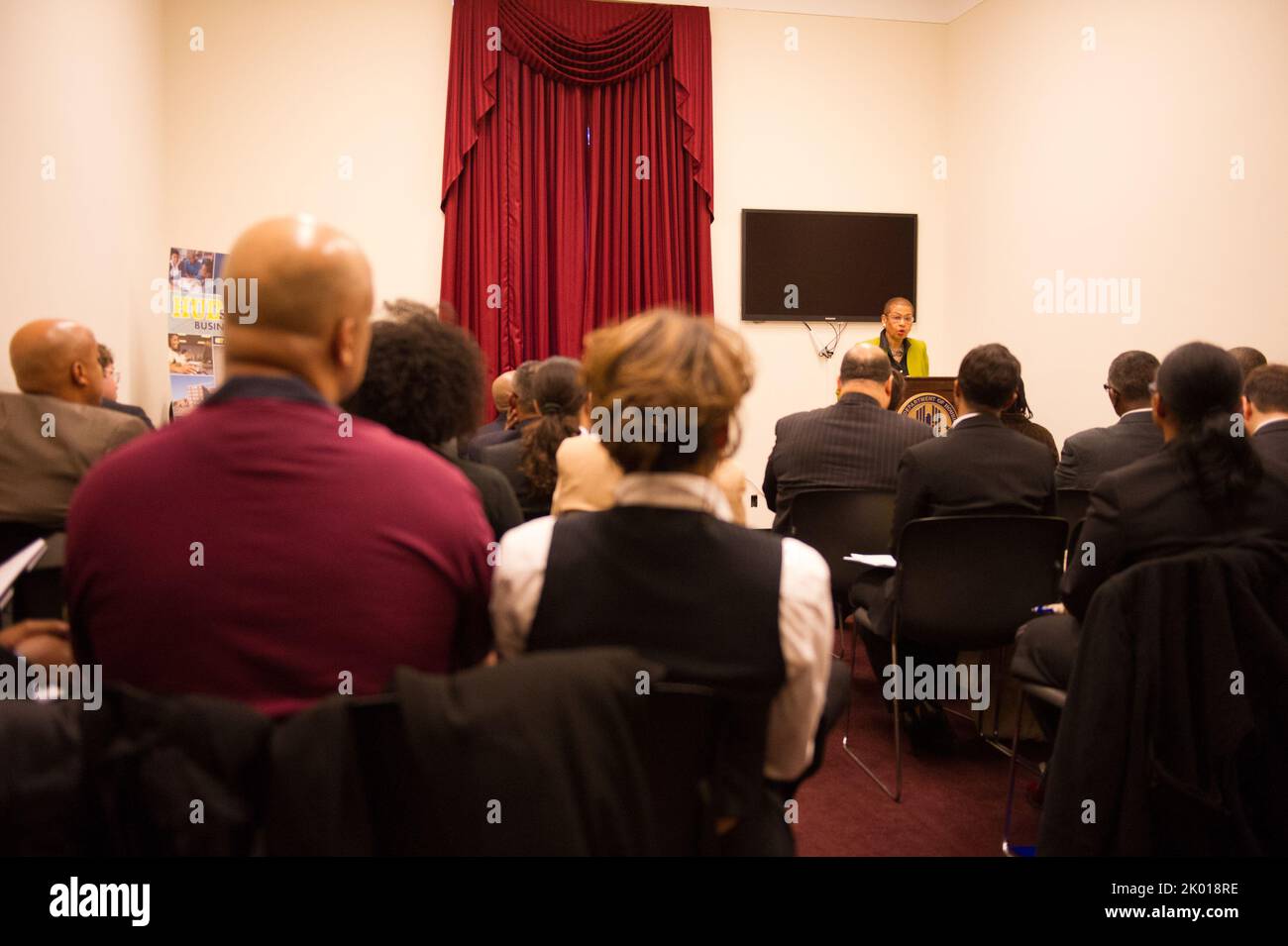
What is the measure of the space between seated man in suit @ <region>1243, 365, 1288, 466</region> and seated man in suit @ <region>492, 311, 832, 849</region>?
72.8 inches

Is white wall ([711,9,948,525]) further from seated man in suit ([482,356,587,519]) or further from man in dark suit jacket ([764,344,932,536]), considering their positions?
seated man in suit ([482,356,587,519])

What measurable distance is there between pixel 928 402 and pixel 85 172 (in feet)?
15.8

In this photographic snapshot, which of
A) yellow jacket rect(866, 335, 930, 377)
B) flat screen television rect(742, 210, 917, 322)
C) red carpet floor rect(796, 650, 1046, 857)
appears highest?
flat screen television rect(742, 210, 917, 322)

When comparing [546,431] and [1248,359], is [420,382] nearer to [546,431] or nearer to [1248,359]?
[546,431]

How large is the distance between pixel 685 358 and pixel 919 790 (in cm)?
205

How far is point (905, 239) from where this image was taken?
712 centimetres

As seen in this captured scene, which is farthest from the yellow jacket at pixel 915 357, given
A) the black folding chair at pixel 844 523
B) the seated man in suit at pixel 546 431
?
the seated man in suit at pixel 546 431

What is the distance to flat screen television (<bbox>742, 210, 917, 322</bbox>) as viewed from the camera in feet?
22.5

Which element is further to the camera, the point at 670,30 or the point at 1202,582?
the point at 670,30

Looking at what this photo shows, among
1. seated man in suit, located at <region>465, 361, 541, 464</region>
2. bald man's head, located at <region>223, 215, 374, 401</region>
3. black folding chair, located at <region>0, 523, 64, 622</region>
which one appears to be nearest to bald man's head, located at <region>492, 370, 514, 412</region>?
seated man in suit, located at <region>465, 361, 541, 464</region>

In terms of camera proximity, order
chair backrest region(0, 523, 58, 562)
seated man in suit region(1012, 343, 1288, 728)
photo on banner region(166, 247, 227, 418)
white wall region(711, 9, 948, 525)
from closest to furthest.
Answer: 1. seated man in suit region(1012, 343, 1288, 728)
2. chair backrest region(0, 523, 58, 562)
3. photo on banner region(166, 247, 227, 418)
4. white wall region(711, 9, 948, 525)

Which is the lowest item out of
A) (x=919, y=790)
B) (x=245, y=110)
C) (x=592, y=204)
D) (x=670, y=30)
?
(x=919, y=790)

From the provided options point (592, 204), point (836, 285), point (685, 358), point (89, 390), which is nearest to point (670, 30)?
point (592, 204)

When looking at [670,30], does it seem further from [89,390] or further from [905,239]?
[89,390]
